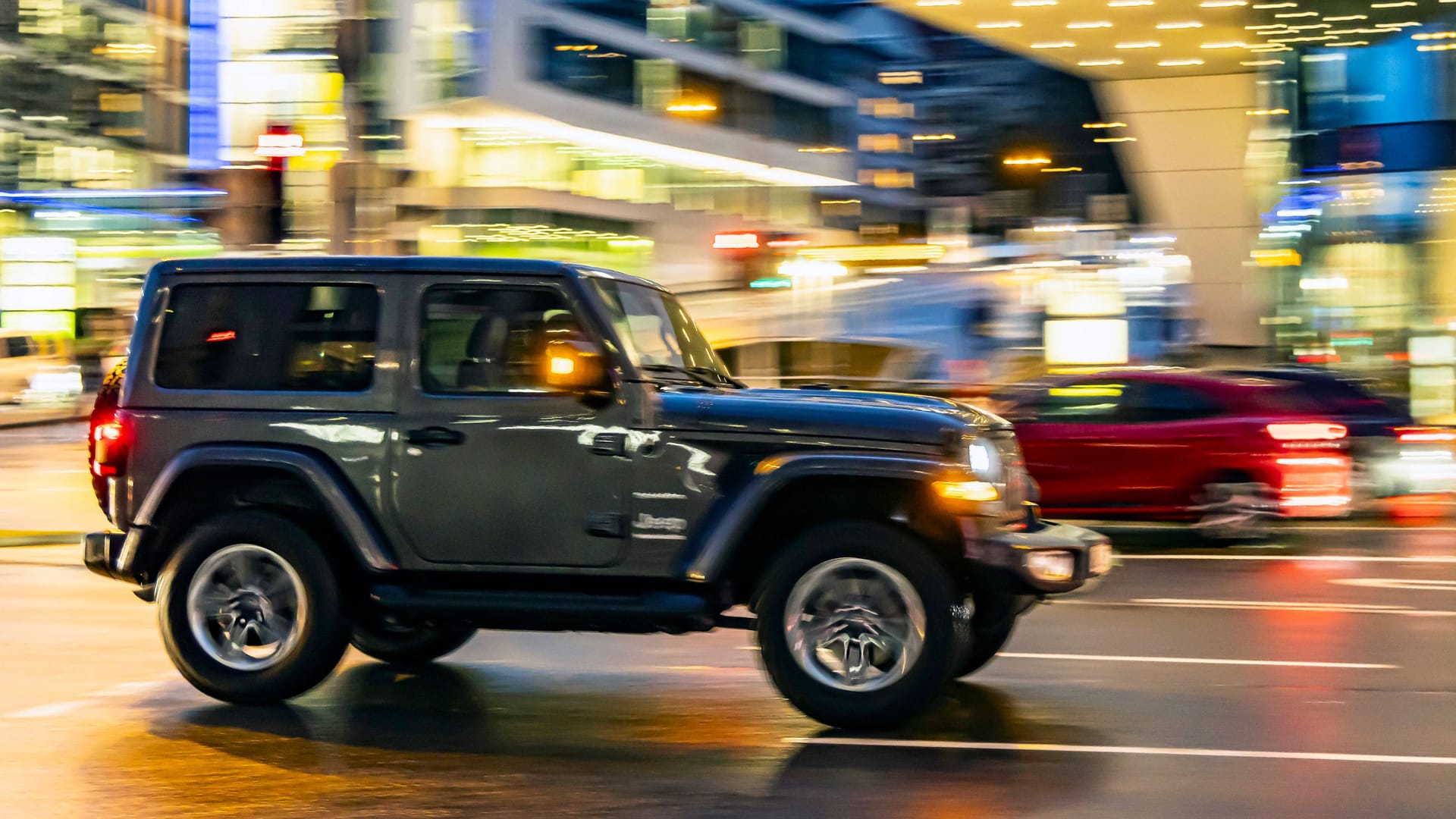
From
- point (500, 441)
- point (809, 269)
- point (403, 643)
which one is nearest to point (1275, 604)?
point (403, 643)

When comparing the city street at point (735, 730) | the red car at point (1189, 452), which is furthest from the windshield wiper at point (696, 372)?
the red car at point (1189, 452)

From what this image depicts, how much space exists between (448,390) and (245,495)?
1.07 meters

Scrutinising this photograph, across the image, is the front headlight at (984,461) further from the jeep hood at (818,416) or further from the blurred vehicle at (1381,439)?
the blurred vehicle at (1381,439)

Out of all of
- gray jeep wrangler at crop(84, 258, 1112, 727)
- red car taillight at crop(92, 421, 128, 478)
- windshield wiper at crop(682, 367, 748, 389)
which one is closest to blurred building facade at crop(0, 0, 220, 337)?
red car taillight at crop(92, 421, 128, 478)

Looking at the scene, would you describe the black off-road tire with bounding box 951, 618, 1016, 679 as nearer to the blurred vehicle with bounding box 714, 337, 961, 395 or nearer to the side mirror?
the side mirror

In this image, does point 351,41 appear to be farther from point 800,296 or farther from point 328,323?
point 800,296

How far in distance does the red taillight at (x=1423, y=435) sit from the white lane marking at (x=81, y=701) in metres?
13.4

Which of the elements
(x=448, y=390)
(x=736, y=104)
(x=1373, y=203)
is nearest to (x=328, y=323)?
(x=448, y=390)

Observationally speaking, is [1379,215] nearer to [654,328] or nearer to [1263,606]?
[1263,606]

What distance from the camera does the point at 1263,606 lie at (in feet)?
38.1

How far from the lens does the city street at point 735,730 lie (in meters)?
6.21

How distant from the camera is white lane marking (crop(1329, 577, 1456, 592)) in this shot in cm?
1252

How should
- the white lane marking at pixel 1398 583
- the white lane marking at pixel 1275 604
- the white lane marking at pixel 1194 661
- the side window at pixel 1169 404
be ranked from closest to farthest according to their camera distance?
the white lane marking at pixel 1194 661 < the white lane marking at pixel 1275 604 < the white lane marking at pixel 1398 583 < the side window at pixel 1169 404

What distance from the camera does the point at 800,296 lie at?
128 feet
